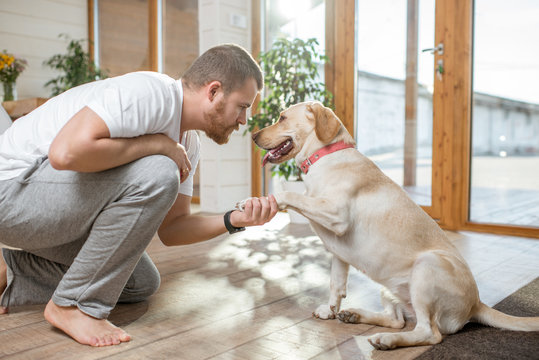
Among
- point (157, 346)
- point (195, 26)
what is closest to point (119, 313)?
point (157, 346)

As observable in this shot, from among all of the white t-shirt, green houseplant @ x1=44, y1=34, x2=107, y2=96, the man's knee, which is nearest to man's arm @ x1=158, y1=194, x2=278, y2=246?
the man's knee

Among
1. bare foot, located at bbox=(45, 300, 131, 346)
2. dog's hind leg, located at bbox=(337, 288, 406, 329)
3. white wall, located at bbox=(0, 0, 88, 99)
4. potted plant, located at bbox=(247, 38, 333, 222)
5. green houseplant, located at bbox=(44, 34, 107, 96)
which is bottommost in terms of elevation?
dog's hind leg, located at bbox=(337, 288, 406, 329)

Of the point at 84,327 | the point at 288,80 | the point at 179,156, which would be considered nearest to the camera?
the point at 84,327

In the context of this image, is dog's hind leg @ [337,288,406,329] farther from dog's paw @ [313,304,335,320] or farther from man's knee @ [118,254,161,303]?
man's knee @ [118,254,161,303]

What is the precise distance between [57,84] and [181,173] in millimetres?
4970

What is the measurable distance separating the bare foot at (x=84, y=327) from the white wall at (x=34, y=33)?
15.9ft

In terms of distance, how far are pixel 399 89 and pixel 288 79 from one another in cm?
91

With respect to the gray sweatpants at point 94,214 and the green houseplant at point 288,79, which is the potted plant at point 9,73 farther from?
the gray sweatpants at point 94,214

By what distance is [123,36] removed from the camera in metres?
6.17

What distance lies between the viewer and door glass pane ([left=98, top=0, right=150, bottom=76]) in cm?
591

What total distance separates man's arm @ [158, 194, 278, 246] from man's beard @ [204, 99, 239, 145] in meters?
0.28

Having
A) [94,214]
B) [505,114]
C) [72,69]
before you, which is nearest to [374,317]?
[94,214]

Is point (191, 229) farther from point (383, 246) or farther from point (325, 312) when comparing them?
point (383, 246)

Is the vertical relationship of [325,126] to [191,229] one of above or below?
above
